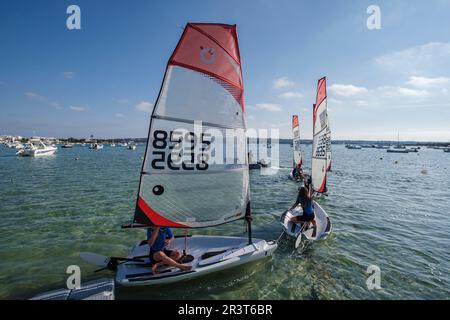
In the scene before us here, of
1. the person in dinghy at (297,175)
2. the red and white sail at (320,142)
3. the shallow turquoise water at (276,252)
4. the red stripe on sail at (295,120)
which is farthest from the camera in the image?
the red stripe on sail at (295,120)

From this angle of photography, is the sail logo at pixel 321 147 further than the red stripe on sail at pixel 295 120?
No

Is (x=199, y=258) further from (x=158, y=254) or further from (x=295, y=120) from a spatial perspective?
(x=295, y=120)

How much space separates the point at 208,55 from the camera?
231 inches

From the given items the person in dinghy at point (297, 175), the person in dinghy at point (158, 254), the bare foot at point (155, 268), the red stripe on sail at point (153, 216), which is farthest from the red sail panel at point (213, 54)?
the person in dinghy at point (297, 175)

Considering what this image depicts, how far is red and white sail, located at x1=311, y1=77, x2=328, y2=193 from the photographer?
1294 centimetres

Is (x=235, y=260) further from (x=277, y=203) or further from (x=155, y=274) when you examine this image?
(x=277, y=203)

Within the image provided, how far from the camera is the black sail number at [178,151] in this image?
5730 mm

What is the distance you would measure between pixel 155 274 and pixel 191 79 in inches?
189

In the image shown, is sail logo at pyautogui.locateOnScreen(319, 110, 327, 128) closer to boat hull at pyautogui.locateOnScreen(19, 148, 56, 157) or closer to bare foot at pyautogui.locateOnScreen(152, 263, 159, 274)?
bare foot at pyautogui.locateOnScreen(152, 263, 159, 274)

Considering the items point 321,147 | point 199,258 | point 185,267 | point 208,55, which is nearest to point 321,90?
point 321,147

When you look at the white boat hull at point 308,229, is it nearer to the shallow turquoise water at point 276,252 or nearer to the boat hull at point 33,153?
the shallow turquoise water at point 276,252

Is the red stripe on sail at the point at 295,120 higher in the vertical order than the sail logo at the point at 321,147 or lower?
higher

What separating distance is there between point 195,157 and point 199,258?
9.40ft

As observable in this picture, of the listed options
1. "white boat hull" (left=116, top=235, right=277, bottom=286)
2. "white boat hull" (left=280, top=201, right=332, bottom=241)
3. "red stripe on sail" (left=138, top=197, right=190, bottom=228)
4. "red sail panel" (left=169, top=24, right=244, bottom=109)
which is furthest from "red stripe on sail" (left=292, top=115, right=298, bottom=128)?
"red stripe on sail" (left=138, top=197, right=190, bottom=228)
